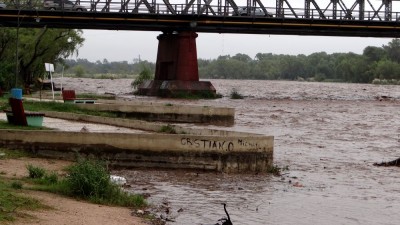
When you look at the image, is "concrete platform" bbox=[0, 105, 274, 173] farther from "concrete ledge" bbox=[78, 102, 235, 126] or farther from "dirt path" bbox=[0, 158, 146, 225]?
"concrete ledge" bbox=[78, 102, 235, 126]

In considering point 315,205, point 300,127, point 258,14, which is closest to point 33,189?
point 315,205

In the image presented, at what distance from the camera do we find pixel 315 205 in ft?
56.1

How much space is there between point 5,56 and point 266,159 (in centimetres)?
4668

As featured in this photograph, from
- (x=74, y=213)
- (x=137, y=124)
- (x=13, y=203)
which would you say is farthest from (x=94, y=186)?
(x=137, y=124)

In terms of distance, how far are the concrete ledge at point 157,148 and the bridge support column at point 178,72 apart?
51026 millimetres

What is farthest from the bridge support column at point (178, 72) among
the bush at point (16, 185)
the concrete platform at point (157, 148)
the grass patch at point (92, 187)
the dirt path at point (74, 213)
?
the dirt path at point (74, 213)

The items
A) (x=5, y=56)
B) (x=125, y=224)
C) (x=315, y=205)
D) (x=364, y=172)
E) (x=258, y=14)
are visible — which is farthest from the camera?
(x=258, y=14)

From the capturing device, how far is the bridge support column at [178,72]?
73.2 meters

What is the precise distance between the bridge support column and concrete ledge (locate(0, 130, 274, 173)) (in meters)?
51.0

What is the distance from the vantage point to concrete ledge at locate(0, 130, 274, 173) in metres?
20.7

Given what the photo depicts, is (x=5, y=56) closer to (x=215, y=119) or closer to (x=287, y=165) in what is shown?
(x=215, y=119)

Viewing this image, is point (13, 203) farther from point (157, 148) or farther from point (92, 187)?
point (157, 148)

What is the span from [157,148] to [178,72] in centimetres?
5409

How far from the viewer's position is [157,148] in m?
20.9
